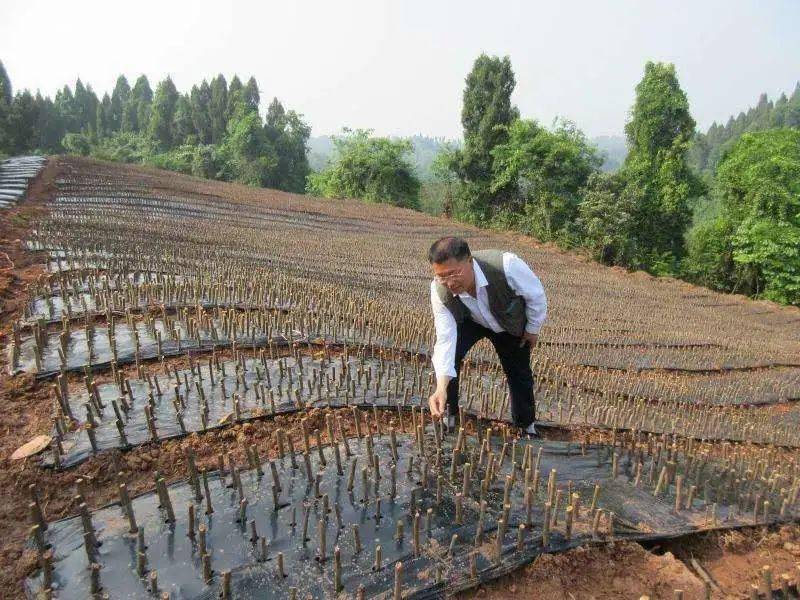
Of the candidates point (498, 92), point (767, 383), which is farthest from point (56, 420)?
point (498, 92)

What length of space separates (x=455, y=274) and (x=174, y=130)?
168 feet

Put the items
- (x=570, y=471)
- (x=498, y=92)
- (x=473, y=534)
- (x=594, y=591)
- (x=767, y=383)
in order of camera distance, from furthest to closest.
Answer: (x=498, y=92) < (x=767, y=383) < (x=570, y=471) < (x=473, y=534) < (x=594, y=591)

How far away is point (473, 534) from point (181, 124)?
51.2m

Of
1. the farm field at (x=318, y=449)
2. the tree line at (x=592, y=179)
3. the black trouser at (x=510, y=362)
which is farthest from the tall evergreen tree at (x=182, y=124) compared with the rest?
the black trouser at (x=510, y=362)

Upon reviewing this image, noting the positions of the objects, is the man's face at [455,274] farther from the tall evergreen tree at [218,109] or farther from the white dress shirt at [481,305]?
the tall evergreen tree at [218,109]

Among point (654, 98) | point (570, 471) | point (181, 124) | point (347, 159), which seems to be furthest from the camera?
point (181, 124)

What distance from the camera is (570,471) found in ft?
12.3

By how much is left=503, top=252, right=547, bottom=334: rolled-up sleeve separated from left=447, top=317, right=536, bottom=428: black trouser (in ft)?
0.99

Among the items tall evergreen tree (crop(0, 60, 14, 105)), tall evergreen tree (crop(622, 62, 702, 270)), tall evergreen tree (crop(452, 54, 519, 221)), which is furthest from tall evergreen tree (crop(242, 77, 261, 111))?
tall evergreen tree (crop(622, 62, 702, 270))

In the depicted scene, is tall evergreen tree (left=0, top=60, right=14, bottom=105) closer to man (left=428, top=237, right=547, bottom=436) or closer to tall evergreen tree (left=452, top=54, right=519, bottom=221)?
tall evergreen tree (left=452, top=54, right=519, bottom=221)

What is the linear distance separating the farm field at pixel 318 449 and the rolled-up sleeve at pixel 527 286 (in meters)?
0.98

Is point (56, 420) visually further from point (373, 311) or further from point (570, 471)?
point (373, 311)

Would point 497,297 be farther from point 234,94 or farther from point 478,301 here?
point 234,94

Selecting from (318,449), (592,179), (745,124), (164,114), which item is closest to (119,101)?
(164,114)
